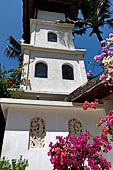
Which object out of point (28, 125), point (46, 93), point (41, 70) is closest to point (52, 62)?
point (41, 70)

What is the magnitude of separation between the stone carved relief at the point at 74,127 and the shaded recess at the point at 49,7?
30.3 feet

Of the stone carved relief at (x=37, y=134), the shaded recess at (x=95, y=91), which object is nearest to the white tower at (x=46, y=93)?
the stone carved relief at (x=37, y=134)

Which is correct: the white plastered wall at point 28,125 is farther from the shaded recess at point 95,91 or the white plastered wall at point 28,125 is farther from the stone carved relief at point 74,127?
the shaded recess at point 95,91

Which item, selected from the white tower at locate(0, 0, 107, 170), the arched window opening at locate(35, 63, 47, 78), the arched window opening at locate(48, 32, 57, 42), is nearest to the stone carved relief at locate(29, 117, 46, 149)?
the white tower at locate(0, 0, 107, 170)

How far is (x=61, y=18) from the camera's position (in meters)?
10.8

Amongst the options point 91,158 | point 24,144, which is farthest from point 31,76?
point 91,158

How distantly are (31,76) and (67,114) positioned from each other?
340 cm

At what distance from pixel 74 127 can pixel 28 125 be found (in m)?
1.64

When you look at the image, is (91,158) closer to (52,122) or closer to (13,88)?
(52,122)

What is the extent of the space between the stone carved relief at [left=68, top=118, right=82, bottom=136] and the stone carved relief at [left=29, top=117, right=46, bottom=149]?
955 millimetres

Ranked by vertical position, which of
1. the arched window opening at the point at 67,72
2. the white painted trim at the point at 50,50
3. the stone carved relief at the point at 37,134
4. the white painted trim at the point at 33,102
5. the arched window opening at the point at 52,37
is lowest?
the stone carved relief at the point at 37,134

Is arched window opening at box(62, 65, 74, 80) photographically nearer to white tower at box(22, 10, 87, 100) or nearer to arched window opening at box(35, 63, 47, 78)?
white tower at box(22, 10, 87, 100)

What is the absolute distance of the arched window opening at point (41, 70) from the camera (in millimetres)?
7573

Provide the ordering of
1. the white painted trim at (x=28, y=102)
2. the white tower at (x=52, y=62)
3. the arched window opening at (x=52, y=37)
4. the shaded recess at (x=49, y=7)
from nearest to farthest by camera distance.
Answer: the white painted trim at (x=28, y=102) < the white tower at (x=52, y=62) < the arched window opening at (x=52, y=37) < the shaded recess at (x=49, y=7)
